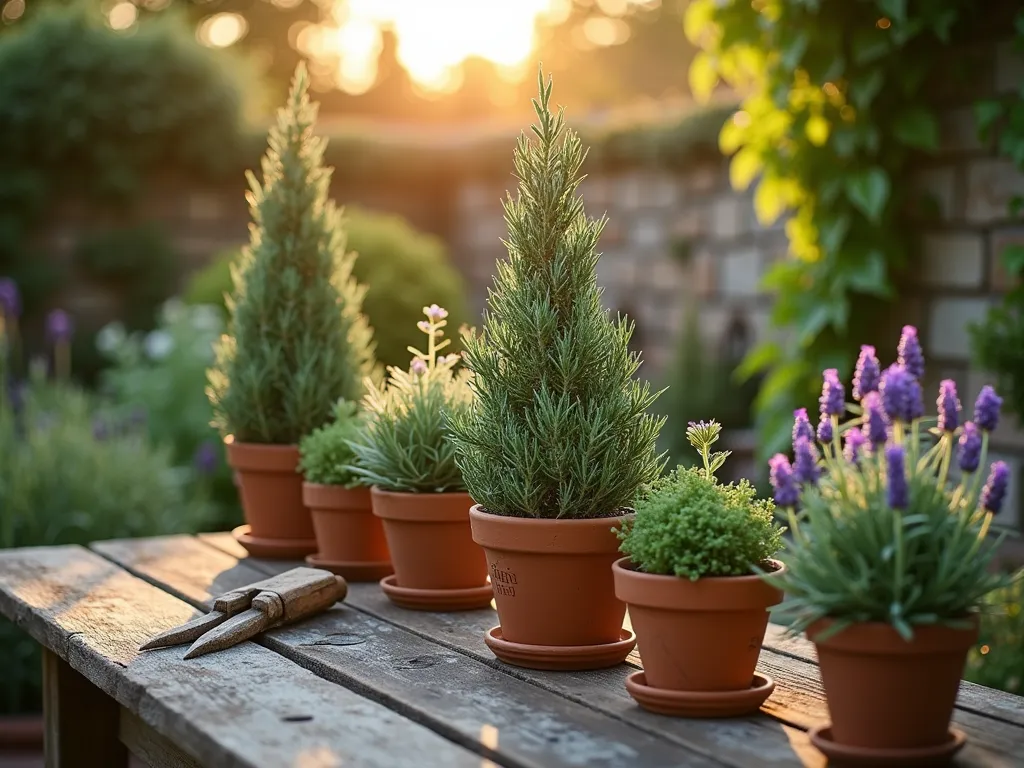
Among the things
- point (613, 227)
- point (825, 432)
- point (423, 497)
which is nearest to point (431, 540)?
point (423, 497)

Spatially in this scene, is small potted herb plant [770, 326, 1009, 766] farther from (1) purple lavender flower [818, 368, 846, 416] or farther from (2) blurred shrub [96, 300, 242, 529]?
(2) blurred shrub [96, 300, 242, 529]

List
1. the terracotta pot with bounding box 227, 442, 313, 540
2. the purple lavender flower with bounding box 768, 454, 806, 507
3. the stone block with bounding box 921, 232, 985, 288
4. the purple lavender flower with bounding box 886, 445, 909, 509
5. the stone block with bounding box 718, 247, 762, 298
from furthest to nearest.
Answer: the stone block with bounding box 718, 247, 762, 298 → the stone block with bounding box 921, 232, 985, 288 → the terracotta pot with bounding box 227, 442, 313, 540 → the purple lavender flower with bounding box 768, 454, 806, 507 → the purple lavender flower with bounding box 886, 445, 909, 509

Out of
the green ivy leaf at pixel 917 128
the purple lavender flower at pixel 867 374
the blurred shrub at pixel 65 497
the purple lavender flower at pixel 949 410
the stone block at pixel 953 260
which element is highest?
the green ivy leaf at pixel 917 128

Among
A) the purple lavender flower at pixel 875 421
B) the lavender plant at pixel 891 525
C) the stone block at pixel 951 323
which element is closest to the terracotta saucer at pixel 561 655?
the lavender plant at pixel 891 525

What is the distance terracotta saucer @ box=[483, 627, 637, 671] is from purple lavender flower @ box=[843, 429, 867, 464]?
0.47m

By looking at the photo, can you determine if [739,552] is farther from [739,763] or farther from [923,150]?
[923,150]

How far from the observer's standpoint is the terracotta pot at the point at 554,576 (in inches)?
74.2

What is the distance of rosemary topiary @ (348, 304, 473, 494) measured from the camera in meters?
2.32

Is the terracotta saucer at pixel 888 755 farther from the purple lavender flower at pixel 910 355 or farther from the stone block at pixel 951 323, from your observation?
the stone block at pixel 951 323

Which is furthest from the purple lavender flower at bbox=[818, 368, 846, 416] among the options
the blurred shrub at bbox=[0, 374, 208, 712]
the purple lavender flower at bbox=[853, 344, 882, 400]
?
Result: the blurred shrub at bbox=[0, 374, 208, 712]

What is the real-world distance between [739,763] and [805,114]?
316cm

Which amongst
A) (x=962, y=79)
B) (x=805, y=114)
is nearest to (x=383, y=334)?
(x=805, y=114)

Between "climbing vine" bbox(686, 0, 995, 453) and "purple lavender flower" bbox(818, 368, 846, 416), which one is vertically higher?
"climbing vine" bbox(686, 0, 995, 453)

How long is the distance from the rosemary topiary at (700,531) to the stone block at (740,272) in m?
5.16
